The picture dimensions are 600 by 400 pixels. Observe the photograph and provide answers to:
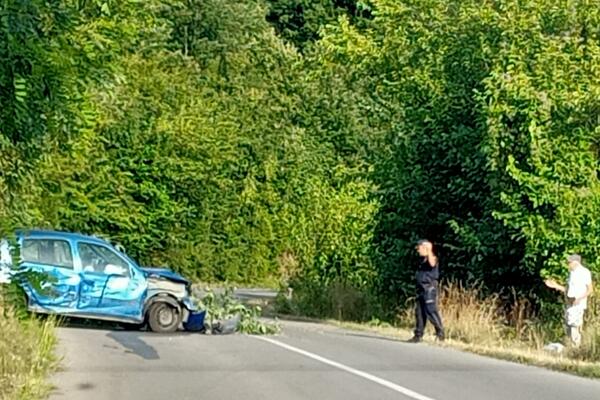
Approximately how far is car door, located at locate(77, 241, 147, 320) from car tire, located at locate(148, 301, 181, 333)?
327 millimetres

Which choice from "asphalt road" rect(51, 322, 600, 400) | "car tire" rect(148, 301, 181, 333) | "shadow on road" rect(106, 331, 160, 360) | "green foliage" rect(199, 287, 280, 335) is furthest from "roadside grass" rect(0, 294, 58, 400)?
"green foliage" rect(199, 287, 280, 335)

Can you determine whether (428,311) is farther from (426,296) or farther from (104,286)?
(104,286)

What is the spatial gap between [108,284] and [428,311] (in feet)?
20.0

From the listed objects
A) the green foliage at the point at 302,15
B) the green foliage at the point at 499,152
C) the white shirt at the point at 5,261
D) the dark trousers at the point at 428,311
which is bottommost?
the white shirt at the point at 5,261

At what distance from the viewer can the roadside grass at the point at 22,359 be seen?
39.7ft

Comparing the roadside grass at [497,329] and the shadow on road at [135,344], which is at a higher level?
the roadside grass at [497,329]

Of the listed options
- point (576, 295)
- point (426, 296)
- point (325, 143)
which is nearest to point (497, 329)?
point (426, 296)

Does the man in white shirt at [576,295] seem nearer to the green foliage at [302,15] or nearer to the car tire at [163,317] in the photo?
the car tire at [163,317]

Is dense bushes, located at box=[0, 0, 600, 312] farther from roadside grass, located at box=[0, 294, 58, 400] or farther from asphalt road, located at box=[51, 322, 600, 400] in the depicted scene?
asphalt road, located at box=[51, 322, 600, 400]

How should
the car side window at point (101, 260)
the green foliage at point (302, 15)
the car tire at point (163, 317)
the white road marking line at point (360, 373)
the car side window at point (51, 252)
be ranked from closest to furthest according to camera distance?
the white road marking line at point (360, 373) < the car side window at point (51, 252) < the car side window at point (101, 260) < the car tire at point (163, 317) < the green foliage at point (302, 15)

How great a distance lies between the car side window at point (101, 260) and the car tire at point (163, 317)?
95 cm

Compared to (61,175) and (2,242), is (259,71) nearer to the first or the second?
(61,175)

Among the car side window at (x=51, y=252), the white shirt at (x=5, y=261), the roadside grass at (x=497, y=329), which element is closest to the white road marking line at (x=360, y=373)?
the roadside grass at (x=497, y=329)

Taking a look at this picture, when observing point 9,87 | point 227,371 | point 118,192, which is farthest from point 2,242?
point 118,192
